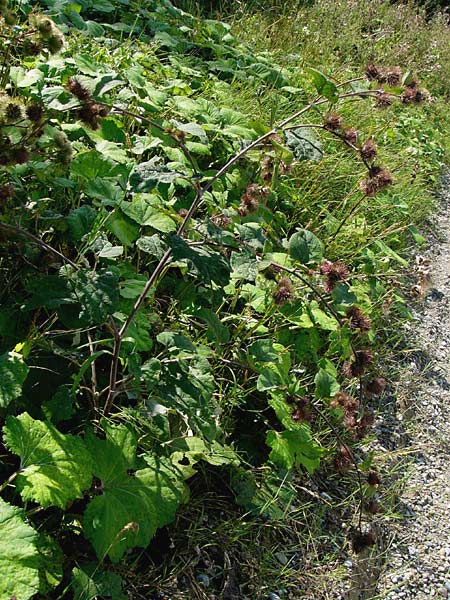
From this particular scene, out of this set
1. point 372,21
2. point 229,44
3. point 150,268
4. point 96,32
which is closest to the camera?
point 150,268

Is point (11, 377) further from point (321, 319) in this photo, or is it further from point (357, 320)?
point (321, 319)

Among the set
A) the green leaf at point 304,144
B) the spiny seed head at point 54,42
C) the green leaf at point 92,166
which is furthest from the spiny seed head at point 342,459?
the spiny seed head at point 54,42

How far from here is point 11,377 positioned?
1.53m

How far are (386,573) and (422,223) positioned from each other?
2938 mm

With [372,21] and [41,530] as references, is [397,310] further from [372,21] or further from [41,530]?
[372,21]

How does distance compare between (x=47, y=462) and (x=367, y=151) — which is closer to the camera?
(x=47, y=462)

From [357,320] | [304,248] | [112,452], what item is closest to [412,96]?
[304,248]

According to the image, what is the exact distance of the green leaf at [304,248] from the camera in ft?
6.69

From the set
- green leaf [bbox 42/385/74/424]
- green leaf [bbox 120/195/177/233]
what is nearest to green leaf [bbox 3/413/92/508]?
green leaf [bbox 42/385/74/424]

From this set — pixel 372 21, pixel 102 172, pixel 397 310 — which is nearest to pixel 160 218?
pixel 102 172

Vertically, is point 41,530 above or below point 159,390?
below

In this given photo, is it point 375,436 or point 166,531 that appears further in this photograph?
point 375,436

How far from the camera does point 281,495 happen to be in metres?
2.12

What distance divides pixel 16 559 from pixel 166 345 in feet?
2.26
